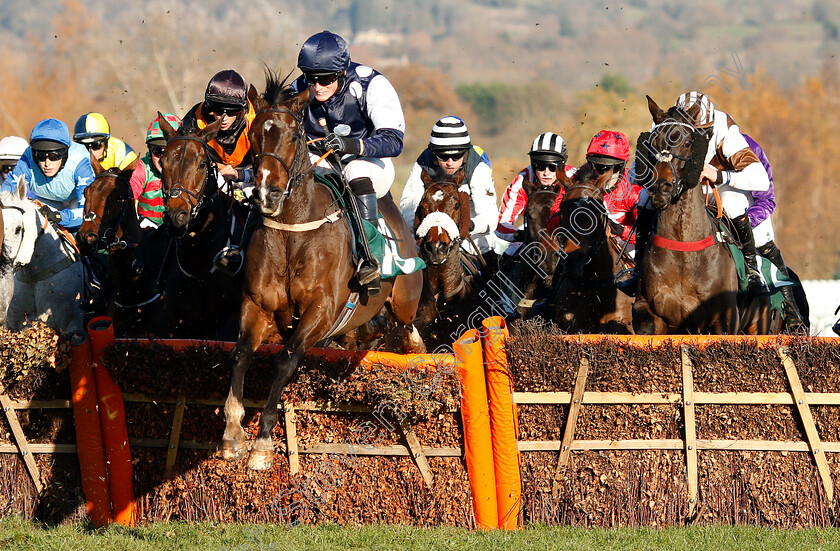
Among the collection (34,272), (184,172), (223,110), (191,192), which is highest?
(223,110)

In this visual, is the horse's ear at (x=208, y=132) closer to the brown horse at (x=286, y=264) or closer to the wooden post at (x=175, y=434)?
the brown horse at (x=286, y=264)

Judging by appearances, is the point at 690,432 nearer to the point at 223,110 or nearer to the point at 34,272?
the point at 223,110

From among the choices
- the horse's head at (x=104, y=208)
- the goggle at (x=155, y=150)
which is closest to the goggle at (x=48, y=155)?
the horse's head at (x=104, y=208)

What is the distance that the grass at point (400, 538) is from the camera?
5.07 metres

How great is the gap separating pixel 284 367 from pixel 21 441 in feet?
6.36

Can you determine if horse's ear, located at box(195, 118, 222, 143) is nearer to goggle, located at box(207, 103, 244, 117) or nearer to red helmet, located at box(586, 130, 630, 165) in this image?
goggle, located at box(207, 103, 244, 117)

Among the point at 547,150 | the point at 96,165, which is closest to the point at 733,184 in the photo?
the point at 547,150

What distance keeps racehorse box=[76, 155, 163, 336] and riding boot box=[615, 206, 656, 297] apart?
345 cm

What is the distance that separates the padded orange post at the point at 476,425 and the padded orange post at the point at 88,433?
218cm

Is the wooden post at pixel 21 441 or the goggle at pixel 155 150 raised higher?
the goggle at pixel 155 150

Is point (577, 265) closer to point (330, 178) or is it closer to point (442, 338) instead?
point (442, 338)

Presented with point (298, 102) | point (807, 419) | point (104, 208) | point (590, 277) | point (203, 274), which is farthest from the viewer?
point (590, 277)

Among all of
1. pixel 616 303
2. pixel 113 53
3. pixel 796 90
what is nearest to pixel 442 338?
pixel 616 303

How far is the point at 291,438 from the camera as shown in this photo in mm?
5527
